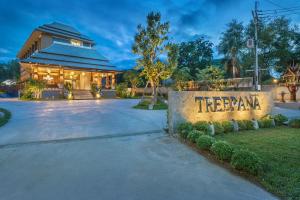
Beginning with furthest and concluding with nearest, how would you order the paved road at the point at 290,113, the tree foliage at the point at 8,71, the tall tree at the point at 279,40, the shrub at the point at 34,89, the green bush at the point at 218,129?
1. the tree foliage at the point at 8,71
2. the tall tree at the point at 279,40
3. the shrub at the point at 34,89
4. the paved road at the point at 290,113
5. the green bush at the point at 218,129

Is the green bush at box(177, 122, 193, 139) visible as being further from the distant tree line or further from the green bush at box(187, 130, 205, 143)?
the distant tree line

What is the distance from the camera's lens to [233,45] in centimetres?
2706

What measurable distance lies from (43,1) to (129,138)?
3982 centimetres

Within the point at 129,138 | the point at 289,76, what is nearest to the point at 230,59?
the point at 289,76

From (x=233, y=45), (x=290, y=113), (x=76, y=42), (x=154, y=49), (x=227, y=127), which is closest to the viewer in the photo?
(x=227, y=127)

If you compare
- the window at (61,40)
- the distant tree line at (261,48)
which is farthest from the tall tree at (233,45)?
the window at (61,40)

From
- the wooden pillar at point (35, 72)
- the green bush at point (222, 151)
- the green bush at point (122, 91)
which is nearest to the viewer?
the green bush at point (222, 151)

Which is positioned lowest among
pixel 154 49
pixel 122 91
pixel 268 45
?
pixel 122 91

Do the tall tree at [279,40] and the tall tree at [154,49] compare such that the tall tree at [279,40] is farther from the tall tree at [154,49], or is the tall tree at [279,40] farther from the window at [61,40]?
the window at [61,40]

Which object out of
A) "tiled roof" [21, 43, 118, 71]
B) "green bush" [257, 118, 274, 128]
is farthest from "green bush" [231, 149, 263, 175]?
"tiled roof" [21, 43, 118, 71]

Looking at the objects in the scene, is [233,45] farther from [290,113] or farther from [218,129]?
[218,129]

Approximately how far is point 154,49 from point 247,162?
10716 millimetres

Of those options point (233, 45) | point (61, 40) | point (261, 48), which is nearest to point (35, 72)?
point (61, 40)

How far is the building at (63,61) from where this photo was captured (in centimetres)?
2127
